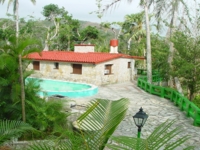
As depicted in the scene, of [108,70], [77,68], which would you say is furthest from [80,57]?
[108,70]

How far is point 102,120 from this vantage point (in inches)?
101

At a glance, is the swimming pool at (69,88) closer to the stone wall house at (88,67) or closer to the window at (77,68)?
the stone wall house at (88,67)

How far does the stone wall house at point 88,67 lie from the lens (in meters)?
18.9

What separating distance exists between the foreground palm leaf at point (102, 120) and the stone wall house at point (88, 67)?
15.5 meters

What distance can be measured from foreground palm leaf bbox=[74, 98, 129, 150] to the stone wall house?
50.8 feet

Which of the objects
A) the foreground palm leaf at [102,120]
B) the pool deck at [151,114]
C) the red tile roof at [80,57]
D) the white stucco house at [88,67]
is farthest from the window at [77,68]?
the foreground palm leaf at [102,120]

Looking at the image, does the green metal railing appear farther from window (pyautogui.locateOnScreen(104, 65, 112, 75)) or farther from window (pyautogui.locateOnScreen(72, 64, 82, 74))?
window (pyautogui.locateOnScreen(72, 64, 82, 74))

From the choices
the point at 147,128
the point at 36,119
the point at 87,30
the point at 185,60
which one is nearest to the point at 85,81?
the point at 185,60

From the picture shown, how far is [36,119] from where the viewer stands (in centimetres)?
700

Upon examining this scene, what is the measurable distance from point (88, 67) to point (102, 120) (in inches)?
645

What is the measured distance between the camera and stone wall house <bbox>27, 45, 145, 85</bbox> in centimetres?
1886

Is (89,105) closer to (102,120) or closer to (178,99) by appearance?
(102,120)

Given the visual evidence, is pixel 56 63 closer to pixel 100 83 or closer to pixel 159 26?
pixel 100 83

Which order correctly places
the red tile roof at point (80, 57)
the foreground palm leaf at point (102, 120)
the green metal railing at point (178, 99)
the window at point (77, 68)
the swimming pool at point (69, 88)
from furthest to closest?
the window at point (77, 68) < the red tile roof at point (80, 57) < the swimming pool at point (69, 88) < the green metal railing at point (178, 99) < the foreground palm leaf at point (102, 120)
